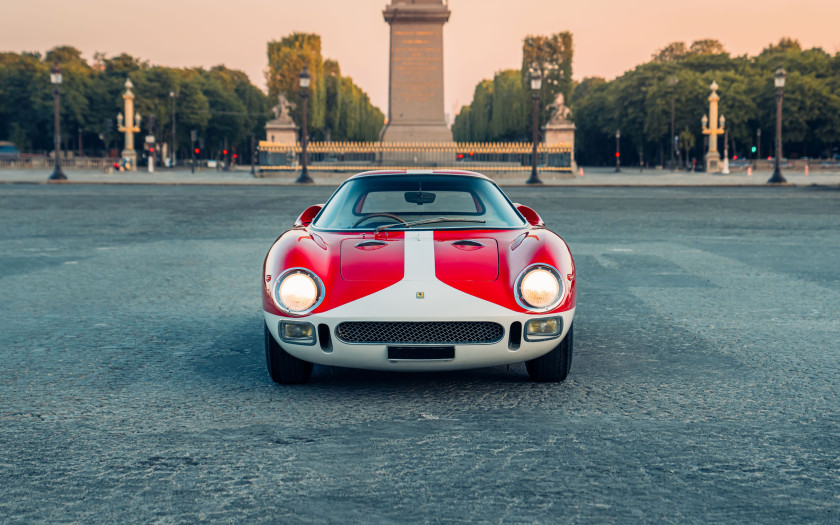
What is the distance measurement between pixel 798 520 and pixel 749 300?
5.32 m

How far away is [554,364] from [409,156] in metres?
41.2

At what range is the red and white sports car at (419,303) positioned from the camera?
14.9 ft

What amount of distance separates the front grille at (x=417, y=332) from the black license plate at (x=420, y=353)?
0.03 metres

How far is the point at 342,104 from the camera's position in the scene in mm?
91625

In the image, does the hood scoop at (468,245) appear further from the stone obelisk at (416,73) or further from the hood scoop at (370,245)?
the stone obelisk at (416,73)

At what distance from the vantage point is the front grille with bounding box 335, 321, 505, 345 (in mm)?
4551

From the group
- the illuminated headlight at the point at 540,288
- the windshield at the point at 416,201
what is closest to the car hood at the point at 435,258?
the illuminated headlight at the point at 540,288

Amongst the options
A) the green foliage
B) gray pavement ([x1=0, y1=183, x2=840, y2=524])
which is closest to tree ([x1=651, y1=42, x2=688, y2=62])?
the green foliage

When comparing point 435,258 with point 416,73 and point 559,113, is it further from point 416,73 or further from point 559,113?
point 559,113

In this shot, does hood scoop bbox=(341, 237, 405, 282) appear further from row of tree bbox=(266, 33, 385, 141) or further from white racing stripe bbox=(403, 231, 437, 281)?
row of tree bbox=(266, 33, 385, 141)

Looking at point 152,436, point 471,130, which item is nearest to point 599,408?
point 152,436

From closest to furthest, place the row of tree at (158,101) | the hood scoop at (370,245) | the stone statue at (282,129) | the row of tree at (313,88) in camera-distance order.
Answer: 1. the hood scoop at (370,245)
2. the stone statue at (282,129)
3. the row of tree at (313,88)
4. the row of tree at (158,101)

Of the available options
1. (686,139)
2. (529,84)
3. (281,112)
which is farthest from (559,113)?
(686,139)

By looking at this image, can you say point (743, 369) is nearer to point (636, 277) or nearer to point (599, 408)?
point (599, 408)
